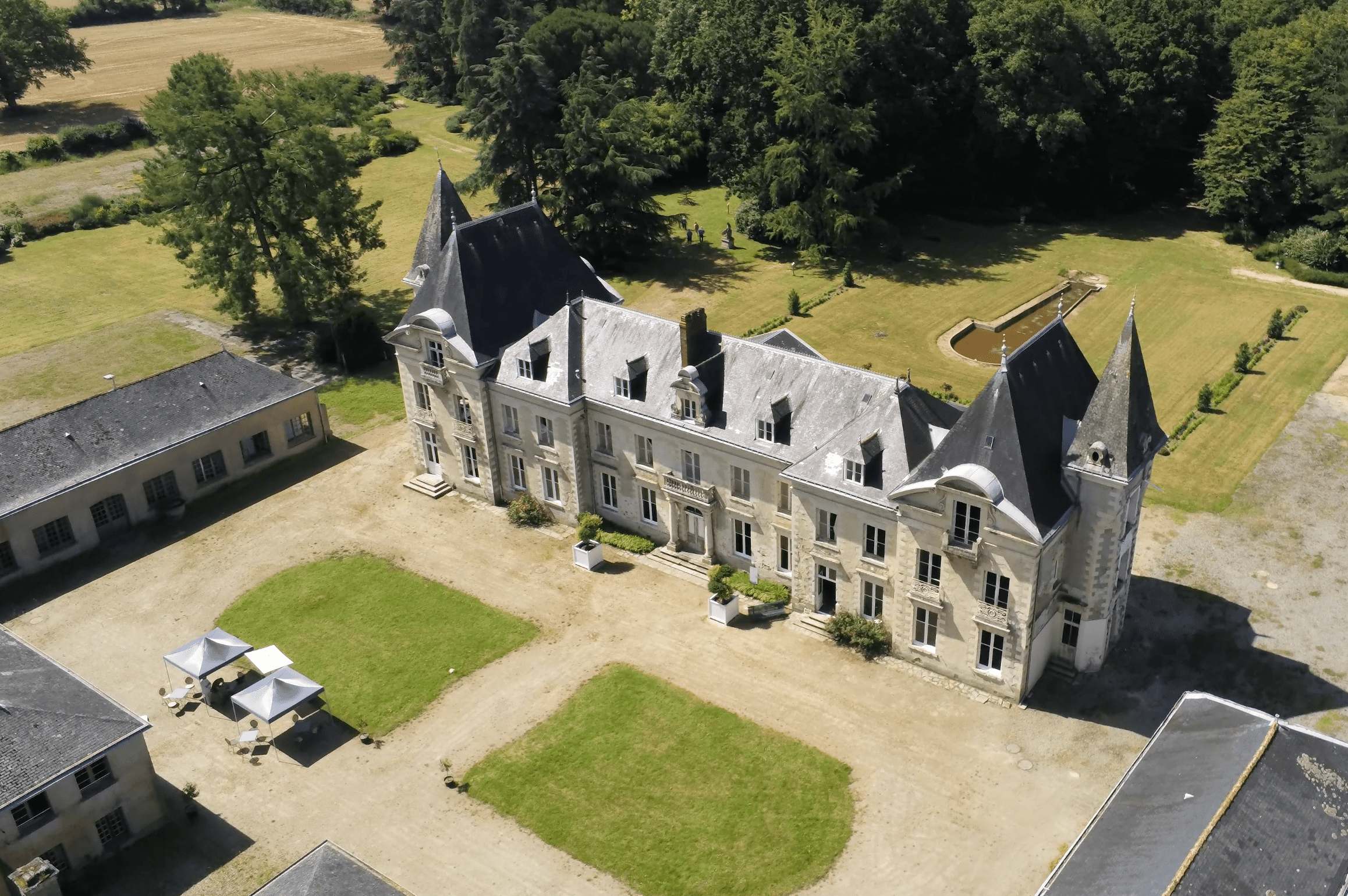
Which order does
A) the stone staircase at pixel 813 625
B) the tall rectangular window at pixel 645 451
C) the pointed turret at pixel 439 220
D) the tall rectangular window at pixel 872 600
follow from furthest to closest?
the pointed turret at pixel 439 220 → the tall rectangular window at pixel 645 451 → the stone staircase at pixel 813 625 → the tall rectangular window at pixel 872 600

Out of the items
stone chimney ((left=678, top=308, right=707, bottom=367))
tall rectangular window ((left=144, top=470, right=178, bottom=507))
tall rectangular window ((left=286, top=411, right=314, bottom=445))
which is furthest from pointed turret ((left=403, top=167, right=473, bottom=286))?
stone chimney ((left=678, top=308, right=707, bottom=367))

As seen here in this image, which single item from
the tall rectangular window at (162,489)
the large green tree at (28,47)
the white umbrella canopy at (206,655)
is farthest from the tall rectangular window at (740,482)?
the large green tree at (28,47)

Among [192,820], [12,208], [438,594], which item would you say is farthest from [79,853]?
[12,208]

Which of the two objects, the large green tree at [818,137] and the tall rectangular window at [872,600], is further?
the large green tree at [818,137]

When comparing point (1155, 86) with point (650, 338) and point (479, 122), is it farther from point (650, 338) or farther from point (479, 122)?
point (650, 338)

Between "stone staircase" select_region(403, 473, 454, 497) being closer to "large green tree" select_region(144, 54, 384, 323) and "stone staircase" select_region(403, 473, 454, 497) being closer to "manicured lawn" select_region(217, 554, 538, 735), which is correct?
"manicured lawn" select_region(217, 554, 538, 735)

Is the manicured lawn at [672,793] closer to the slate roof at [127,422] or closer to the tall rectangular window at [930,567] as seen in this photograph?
the tall rectangular window at [930,567]
